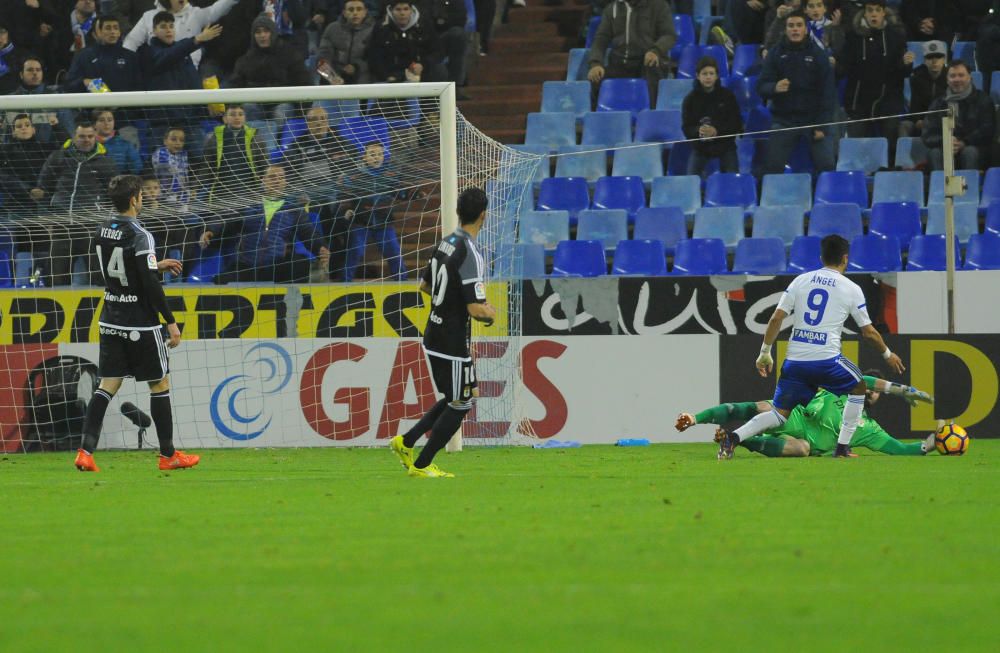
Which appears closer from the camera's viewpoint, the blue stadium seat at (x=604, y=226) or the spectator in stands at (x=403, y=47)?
the blue stadium seat at (x=604, y=226)

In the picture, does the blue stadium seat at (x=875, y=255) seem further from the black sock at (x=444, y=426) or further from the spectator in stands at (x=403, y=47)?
the black sock at (x=444, y=426)

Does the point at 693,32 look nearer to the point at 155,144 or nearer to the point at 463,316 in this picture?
the point at 155,144

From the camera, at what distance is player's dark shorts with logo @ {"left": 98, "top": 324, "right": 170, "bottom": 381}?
10.5m

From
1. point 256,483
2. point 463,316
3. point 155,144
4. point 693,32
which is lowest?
point 256,483

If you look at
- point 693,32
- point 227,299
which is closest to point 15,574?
point 227,299

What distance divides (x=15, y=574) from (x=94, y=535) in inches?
44.9

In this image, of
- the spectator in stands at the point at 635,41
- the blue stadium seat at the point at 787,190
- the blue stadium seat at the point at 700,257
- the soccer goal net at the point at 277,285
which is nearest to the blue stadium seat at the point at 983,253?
the blue stadium seat at the point at 787,190

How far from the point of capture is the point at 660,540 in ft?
19.9

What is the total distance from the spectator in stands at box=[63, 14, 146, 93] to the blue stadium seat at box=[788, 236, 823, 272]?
856 centimetres

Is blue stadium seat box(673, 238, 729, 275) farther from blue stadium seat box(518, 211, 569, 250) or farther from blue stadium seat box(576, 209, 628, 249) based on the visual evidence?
blue stadium seat box(518, 211, 569, 250)

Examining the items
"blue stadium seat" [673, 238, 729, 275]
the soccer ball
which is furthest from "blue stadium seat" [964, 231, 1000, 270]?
the soccer ball

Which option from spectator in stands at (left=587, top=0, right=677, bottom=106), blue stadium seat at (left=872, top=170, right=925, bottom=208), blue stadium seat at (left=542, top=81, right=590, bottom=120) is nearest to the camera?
blue stadium seat at (left=872, top=170, right=925, bottom=208)

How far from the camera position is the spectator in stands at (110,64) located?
18.5 metres

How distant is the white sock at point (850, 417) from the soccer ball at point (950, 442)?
0.72m
